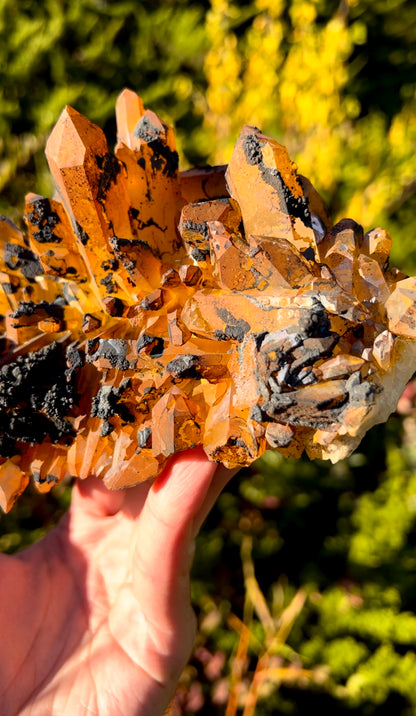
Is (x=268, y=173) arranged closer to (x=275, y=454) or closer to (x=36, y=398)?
(x=36, y=398)

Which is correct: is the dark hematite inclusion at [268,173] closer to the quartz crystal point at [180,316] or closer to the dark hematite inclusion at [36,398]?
the quartz crystal point at [180,316]

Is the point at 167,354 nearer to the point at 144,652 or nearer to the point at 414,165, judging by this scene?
the point at 144,652

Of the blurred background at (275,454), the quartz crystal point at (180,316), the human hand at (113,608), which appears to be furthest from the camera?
the blurred background at (275,454)

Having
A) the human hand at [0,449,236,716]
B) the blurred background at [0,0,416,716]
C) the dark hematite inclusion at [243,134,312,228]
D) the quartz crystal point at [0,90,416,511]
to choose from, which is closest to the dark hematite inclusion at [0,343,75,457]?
the quartz crystal point at [0,90,416,511]

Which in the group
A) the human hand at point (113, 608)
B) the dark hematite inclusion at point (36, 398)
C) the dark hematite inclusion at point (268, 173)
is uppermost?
the dark hematite inclusion at point (268, 173)

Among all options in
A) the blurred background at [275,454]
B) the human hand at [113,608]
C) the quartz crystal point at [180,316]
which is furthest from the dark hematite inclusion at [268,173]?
the blurred background at [275,454]
